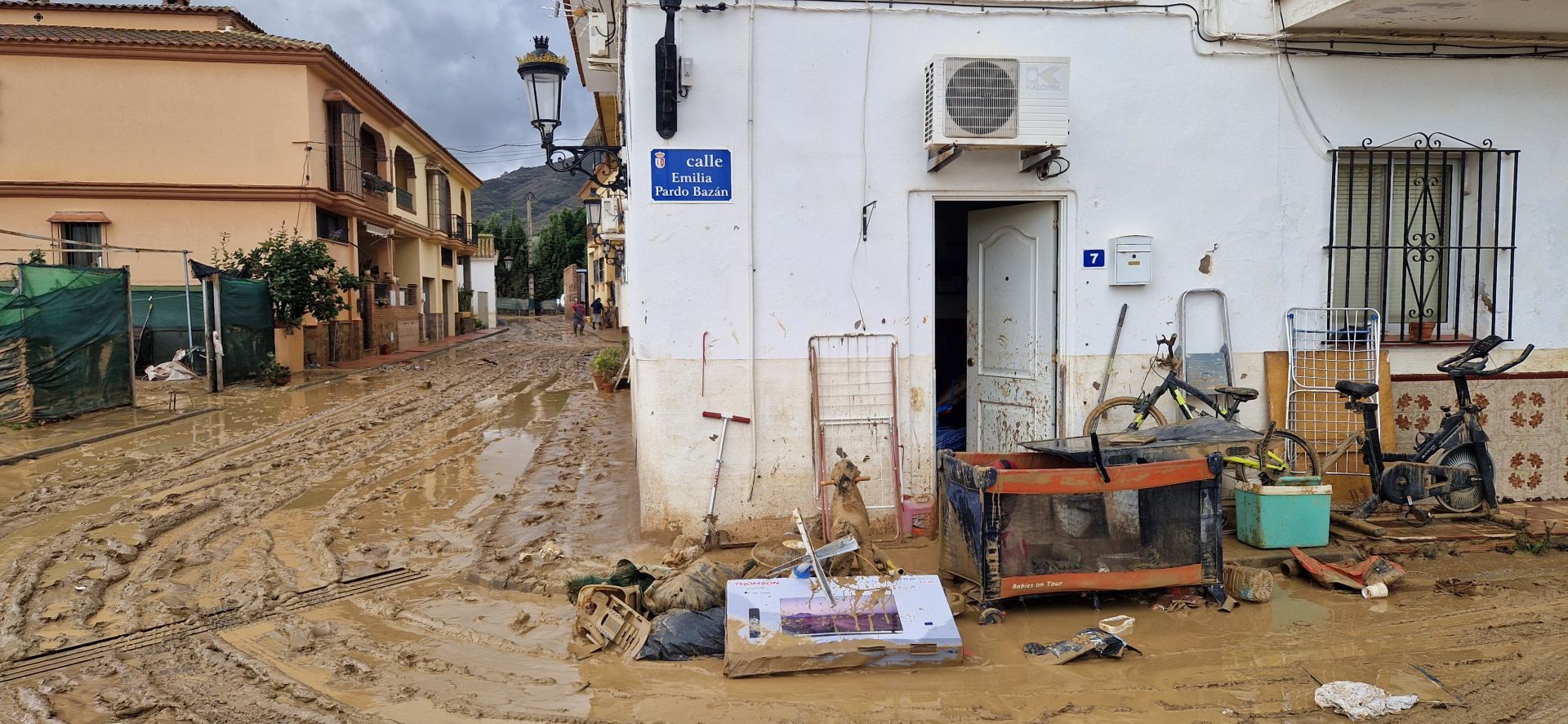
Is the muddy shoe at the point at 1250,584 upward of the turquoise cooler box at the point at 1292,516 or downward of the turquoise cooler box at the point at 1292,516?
downward

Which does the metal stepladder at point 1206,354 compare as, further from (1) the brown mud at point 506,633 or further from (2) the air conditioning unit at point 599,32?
(2) the air conditioning unit at point 599,32

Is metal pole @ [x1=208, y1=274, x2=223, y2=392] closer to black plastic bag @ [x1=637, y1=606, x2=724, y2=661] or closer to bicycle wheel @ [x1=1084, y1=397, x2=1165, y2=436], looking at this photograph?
black plastic bag @ [x1=637, y1=606, x2=724, y2=661]

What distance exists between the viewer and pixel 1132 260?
20.1 ft

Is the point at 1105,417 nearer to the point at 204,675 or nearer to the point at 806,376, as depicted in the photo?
the point at 806,376

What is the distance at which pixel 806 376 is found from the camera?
5961 millimetres

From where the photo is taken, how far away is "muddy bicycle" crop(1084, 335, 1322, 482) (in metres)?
6.06

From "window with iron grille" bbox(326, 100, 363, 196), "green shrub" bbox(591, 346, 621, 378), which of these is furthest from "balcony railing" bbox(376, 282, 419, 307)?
"green shrub" bbox(591, 346, 621, 378)

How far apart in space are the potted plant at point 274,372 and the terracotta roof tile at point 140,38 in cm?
762

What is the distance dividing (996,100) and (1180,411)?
8.37 ft

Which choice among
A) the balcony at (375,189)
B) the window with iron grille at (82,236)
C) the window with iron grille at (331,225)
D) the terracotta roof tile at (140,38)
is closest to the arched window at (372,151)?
the balcony at (375,189)

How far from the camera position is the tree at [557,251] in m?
60.6

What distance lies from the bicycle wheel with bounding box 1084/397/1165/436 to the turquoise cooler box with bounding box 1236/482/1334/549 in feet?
3.05

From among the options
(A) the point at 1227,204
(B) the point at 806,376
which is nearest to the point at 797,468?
(B) the point at 806,376

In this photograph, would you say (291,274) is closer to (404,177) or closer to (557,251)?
(404,177)
